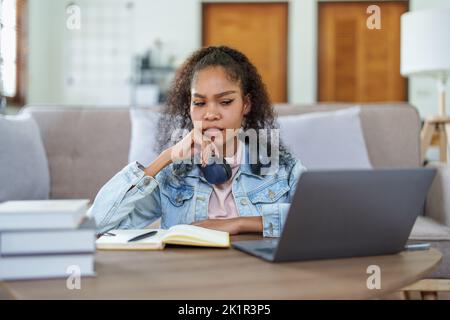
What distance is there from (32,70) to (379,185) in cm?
493

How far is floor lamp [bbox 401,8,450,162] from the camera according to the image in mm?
2383

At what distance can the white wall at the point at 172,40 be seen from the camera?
515 centimetres

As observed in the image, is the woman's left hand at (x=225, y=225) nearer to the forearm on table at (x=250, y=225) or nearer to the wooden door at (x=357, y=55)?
the forearm on table at (x=250, y=225)

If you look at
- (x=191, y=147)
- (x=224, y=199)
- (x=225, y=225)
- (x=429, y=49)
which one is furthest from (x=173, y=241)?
(x=429, y=49)

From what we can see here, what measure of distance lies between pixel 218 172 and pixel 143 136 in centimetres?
89

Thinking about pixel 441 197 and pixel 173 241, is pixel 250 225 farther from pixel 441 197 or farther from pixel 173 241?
pixel 441 197

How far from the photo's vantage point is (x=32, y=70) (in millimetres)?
5117

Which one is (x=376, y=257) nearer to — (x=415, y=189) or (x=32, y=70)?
(x=415, y=189)

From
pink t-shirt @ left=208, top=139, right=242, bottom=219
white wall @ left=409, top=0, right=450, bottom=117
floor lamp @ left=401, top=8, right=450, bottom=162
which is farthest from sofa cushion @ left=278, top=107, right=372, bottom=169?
white wall @ left=409, top=0, right=450, bottom=117

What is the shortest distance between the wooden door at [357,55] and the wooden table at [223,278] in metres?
4.60

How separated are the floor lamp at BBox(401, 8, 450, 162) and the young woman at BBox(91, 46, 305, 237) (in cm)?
129

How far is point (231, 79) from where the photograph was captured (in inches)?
52.7

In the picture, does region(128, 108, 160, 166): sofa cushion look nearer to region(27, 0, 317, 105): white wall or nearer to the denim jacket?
the denim jacket

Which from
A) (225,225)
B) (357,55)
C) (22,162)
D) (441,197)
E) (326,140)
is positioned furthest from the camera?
(357,55)
